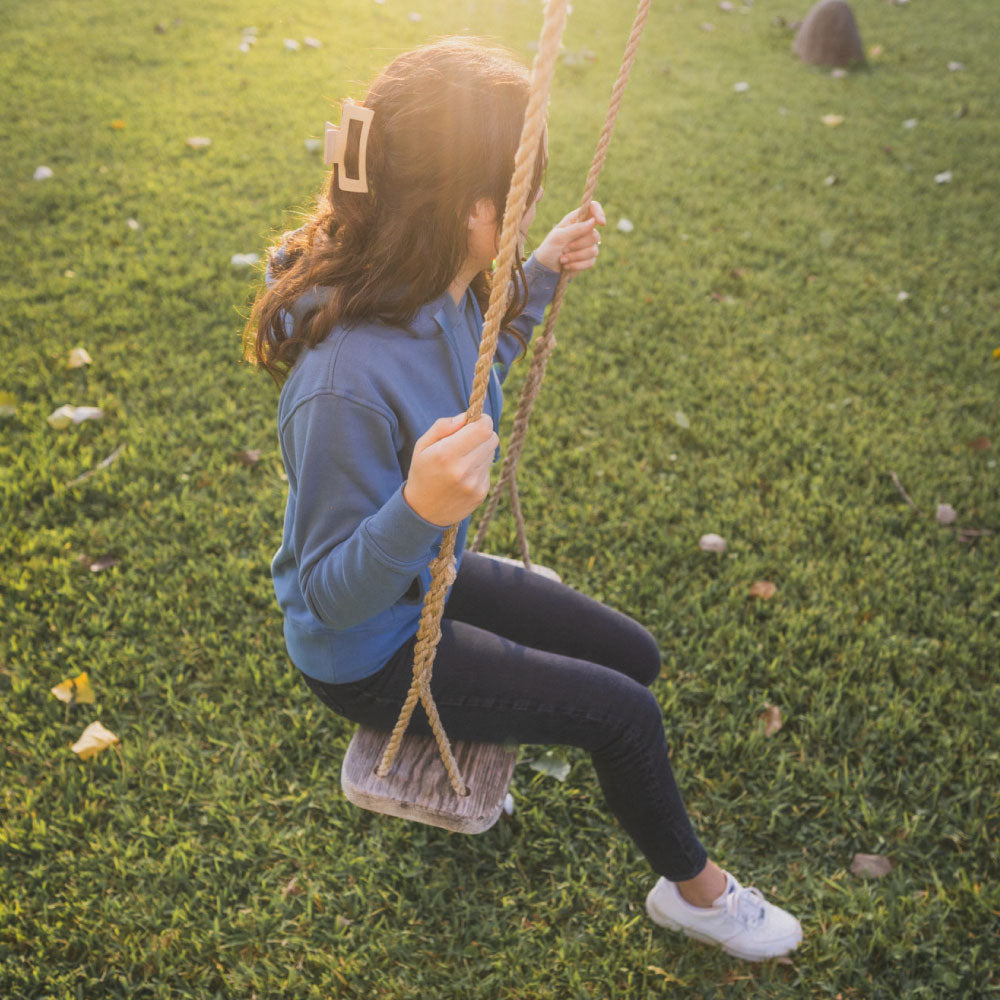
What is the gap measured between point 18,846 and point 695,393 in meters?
2.84

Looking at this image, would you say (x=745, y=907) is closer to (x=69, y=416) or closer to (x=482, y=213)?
(x=482, y=213)

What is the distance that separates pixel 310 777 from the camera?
218 centimetres

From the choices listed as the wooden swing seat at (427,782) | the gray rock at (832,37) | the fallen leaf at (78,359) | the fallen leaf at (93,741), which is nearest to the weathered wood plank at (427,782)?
the wooden swing seat at (427,782)

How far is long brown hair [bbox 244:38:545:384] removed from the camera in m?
1.28

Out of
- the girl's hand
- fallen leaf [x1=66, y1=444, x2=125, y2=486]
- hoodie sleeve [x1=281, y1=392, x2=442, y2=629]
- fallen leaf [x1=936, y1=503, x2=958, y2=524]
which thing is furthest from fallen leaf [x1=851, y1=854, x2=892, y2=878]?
fallen leaf [x1=66, y1=444, x2=125, y2=486]

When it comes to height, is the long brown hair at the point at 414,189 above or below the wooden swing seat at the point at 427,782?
above

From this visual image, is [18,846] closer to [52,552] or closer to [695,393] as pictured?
[52,552]

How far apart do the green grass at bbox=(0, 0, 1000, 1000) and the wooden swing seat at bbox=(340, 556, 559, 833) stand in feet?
1.76

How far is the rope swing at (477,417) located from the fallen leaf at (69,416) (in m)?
1.99

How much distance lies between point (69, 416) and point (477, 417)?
2.57m

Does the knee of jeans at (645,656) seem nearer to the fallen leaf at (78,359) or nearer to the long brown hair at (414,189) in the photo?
the long brown hair at (414,189)

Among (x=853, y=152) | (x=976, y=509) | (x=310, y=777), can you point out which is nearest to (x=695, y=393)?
(x=976, y=509)

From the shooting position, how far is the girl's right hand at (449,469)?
44.4 inches

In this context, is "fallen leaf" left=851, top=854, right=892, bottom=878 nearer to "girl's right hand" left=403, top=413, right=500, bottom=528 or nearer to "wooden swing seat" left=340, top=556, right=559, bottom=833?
"wooden swing seat" left=340, top=556, right=559, bottom=833
